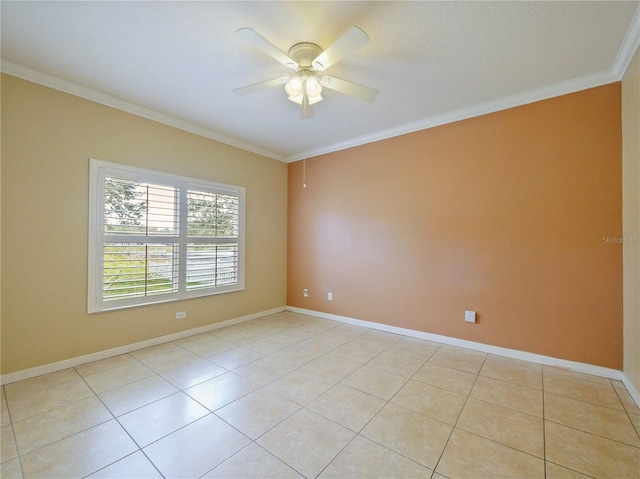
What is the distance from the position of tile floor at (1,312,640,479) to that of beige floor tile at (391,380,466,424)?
0.5 inches

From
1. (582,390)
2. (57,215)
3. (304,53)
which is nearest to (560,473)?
(582,390)

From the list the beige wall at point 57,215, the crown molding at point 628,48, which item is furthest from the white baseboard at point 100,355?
the crown molding at point 628,48

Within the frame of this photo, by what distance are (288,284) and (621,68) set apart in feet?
15.2

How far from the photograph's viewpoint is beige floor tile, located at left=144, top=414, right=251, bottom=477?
150cm

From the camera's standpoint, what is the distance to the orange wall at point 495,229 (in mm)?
2523

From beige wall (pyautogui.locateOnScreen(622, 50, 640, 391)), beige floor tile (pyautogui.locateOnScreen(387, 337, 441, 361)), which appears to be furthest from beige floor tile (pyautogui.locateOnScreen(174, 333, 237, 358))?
beige wall (pyautogui.locateOnScreen(622, 50, 640, 391))

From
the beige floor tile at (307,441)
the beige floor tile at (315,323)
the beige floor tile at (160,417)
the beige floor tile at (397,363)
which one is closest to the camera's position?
the beige floor tile at (307,441)

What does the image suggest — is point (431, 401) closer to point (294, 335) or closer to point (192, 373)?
point (294, 335)

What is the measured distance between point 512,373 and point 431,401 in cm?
103

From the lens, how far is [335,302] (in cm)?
434

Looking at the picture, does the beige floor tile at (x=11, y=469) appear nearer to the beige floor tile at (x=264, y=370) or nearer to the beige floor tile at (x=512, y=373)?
the beige floor tile at (x=264, y=370)

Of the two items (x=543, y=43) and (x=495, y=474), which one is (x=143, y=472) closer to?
(x=495, y=474)

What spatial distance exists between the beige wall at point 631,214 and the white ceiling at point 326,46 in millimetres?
285

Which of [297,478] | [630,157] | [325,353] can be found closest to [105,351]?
[325,353]
